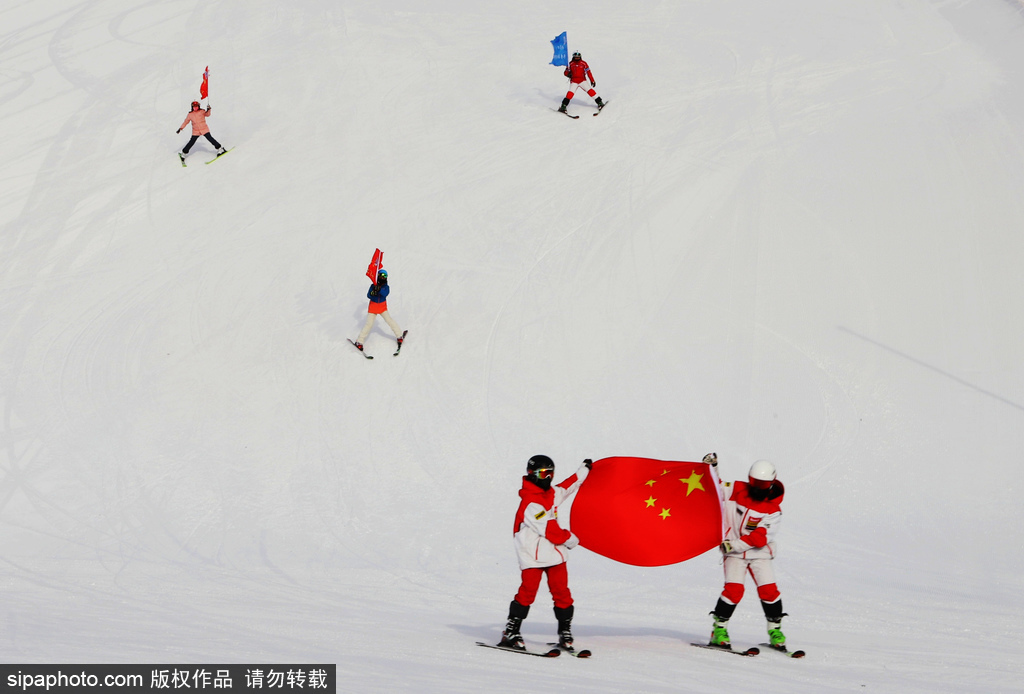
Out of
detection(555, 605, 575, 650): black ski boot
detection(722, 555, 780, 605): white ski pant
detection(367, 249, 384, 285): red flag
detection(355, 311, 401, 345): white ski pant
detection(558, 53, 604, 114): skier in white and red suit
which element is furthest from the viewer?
detection(558, 53, 604, 114): skier in white and red suit

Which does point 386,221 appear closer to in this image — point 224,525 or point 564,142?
point 564,142

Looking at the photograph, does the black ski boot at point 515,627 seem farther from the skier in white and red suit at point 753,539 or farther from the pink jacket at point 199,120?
the pink jacket at point 199,120

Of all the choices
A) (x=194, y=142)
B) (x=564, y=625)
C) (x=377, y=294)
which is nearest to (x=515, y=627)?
(x=564, y=625)

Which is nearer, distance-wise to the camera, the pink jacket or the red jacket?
the pink jacket

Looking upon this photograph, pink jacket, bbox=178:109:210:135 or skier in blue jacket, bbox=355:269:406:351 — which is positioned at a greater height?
pink jacket, bbox=178:109:210:135

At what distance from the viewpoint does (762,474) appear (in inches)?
242

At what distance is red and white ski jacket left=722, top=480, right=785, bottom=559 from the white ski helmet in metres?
0.10

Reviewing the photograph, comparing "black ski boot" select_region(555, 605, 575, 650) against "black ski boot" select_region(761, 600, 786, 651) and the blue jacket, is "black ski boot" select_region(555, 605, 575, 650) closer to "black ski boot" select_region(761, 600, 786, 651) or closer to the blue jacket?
"black ski boot" select_region(761, 600, 786, 651)

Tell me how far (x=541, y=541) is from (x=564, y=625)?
0.66 meters

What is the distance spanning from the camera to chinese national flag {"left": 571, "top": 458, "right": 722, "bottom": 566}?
649 centimetres

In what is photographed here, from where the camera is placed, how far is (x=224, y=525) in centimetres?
Answer: 939

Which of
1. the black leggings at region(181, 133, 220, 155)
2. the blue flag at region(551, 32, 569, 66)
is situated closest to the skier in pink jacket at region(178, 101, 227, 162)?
the black leggings at region(181, 133, 220, 155)

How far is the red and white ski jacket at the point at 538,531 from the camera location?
20.7 ft

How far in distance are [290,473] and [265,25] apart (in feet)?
40.0
